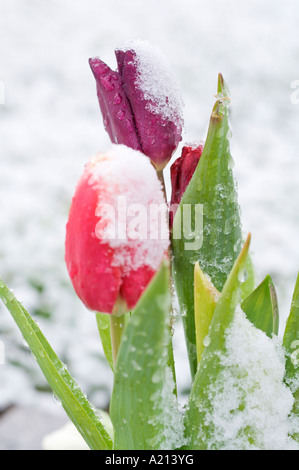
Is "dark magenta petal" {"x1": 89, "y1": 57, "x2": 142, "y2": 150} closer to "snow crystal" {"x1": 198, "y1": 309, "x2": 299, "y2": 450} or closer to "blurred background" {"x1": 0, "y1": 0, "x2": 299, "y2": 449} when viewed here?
"snow crystal" {"x1": 198, "y1": 309, "x2": 299, "y2": 450}

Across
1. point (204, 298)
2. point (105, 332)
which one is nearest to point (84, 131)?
point (105, 332)

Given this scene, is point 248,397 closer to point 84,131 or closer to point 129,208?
point 129,208

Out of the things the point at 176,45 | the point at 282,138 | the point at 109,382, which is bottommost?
the point at 109,382

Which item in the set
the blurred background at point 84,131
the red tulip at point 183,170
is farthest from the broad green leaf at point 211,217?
the blurred background at point 84,131

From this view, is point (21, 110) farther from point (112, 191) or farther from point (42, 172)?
point (112, 191)

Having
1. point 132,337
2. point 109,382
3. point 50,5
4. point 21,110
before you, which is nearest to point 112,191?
point 132,337

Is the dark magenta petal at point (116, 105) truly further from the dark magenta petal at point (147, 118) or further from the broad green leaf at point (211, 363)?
the broad green leaf at point (211, 363)
